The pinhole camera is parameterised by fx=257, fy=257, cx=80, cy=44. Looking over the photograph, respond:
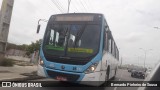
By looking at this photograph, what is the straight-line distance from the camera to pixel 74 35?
10.8 meters

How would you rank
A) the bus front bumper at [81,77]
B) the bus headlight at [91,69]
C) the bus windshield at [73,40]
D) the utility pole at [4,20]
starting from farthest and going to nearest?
the utility pole at [4,20]
the bus windshield at [73,40]
the bus headlight at [91,69]
the bus front bumper at [81,77]

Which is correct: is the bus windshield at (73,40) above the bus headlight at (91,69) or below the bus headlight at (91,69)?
above

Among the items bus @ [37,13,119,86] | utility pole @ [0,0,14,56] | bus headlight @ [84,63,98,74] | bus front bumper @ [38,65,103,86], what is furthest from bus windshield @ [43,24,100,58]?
utility pole @ [0,0,14,56]

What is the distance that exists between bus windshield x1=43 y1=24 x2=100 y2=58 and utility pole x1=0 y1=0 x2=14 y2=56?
1096 cm

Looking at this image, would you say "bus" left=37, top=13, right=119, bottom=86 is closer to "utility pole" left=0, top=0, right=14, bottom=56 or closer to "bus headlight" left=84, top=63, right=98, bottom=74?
"bus headlight" left=84, top=63, right=98, bottom=74

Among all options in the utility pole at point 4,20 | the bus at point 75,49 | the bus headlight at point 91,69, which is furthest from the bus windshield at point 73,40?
the utility pole at point 4,20

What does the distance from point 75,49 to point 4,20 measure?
42.5 feet

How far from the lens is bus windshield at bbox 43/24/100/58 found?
1045 centimetres

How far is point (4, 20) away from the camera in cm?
2164

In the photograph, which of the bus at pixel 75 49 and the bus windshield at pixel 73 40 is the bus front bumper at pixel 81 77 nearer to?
the bus at pixel 75 49

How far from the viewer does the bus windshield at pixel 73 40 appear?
10451 mm

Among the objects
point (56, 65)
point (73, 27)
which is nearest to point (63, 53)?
point (56, 65)

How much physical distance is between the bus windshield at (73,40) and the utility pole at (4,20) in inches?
431

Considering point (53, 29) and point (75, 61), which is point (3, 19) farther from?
point (75, 61)
